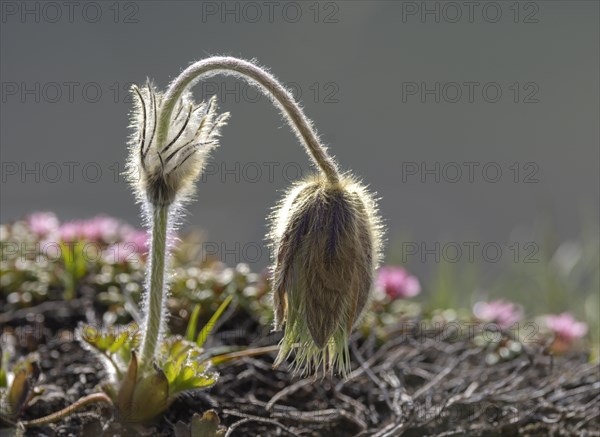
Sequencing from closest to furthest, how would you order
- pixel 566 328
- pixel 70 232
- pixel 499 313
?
pixel 566 328
pixel 499 313
pixel 70 232

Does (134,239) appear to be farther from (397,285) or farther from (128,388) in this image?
(128,388)

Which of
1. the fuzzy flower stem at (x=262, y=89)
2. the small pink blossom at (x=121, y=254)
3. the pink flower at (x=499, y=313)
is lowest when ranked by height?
the pink flower at (x=499, y=313)

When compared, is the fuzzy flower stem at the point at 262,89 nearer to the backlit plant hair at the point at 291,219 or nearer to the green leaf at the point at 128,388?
the backlit plant hair at the point at 291,219

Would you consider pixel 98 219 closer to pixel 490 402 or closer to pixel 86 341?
pixel 86 341

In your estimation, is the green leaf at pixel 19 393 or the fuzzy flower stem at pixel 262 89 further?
the green leaf at pixel 19 393

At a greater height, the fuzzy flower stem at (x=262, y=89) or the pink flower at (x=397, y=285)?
the fuzzy flower stem at (x=262, y=89)

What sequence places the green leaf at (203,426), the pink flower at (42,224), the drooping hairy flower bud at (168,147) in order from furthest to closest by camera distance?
1. the pink flower at (42,224)
2. the drooping hairy flower bud at (168,147)
3. the green leaf at (203,426)

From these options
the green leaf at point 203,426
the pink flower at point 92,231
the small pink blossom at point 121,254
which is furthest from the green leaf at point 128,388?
the pink flower at point 92,231

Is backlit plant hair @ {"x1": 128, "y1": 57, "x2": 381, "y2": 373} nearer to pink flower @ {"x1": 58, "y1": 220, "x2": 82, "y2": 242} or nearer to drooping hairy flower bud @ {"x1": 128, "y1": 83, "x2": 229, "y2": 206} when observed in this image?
drooping hairy flower bud @ {"x1": 128, "y1": 83, "x2": 229, "y2": 206}

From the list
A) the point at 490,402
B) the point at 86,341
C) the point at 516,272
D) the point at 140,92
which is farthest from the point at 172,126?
the point at 516,272

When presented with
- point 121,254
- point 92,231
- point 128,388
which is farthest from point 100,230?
point 128,388
